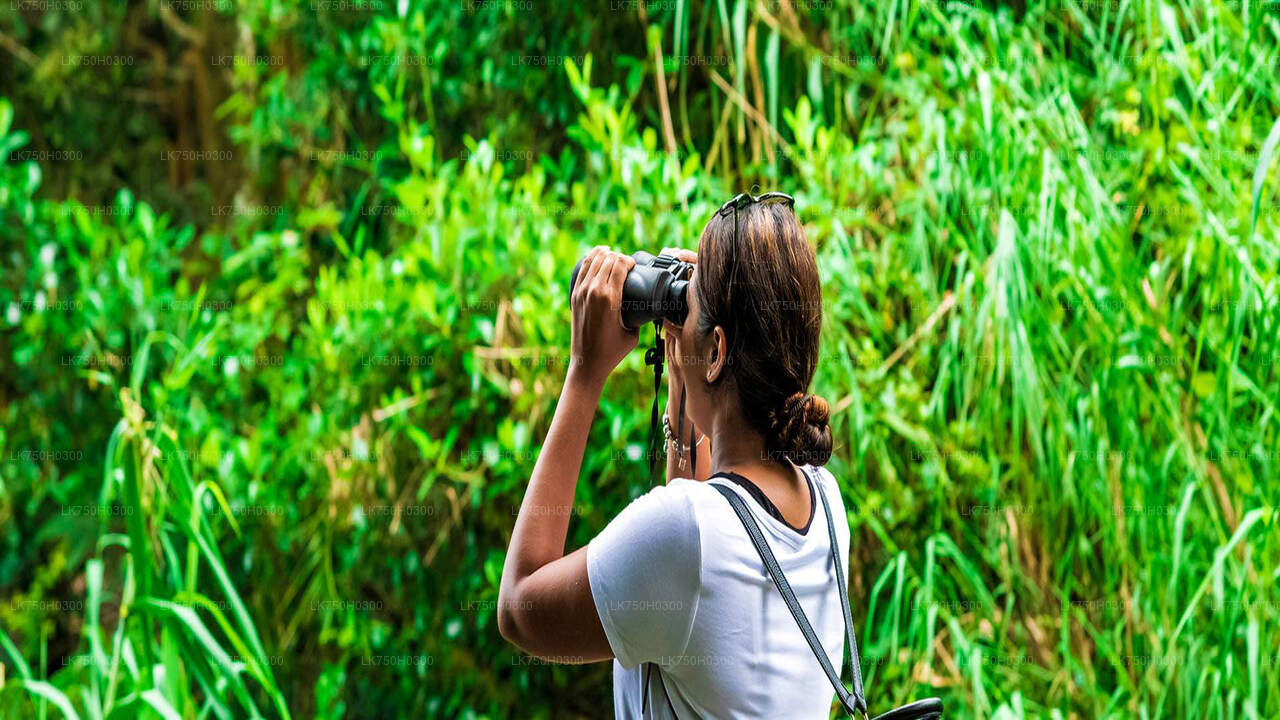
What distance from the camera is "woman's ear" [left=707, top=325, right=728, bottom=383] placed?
122cm

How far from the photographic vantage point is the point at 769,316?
1.20 metres

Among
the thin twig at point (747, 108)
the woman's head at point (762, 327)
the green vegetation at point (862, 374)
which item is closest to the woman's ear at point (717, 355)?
the woman's head at point (762, 327)

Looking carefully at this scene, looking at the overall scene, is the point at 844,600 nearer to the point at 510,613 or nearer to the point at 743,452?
the point at 743,452

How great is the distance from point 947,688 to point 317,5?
8.55ft

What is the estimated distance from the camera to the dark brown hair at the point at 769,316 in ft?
3.92

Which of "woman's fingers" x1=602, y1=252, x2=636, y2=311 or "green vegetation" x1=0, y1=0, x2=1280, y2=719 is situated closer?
"woman's fingers" x1=602, y1=252, x2=636, y2=311

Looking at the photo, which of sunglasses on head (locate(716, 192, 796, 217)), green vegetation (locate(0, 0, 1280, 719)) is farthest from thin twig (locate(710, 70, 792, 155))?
sunglasses on head (locate(716, 192, 796, 217))

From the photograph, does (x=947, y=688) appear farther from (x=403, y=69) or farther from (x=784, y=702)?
(x=403, y=69)

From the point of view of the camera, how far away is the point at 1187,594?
216 centimetres

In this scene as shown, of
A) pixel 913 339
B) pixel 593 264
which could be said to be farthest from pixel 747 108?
pixel 593 264

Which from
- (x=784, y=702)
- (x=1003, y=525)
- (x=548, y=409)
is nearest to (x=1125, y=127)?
(x=1003, y=525)

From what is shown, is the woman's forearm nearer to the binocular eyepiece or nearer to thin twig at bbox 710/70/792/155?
the binocular eyepiece

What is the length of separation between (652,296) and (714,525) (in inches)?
11.0

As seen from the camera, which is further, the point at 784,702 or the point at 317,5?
the point at 317,5
